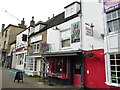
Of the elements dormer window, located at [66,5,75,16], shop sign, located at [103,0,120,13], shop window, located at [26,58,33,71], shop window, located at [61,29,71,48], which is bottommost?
shop window, located at [26,58,33,71]

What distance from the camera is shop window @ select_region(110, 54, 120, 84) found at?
21.4 feet

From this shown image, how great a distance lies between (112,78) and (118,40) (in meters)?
2.32

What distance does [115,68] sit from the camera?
6648 mm

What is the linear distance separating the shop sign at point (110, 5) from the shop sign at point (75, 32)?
278cm

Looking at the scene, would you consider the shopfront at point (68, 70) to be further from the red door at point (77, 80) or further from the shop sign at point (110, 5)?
the shop sign at point (110, 5)

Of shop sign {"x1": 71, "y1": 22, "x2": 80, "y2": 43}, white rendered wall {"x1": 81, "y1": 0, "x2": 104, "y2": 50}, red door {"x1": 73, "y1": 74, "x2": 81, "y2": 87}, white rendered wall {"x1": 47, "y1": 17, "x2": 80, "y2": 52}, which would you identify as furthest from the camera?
white rendered wall {"x1": 47, "y1": 17, "x2": 80, "y2": 52}

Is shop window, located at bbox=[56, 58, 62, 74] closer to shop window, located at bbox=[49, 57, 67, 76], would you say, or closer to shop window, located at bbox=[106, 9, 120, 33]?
shop window, located at bbox=[49, 57, 67, 76]

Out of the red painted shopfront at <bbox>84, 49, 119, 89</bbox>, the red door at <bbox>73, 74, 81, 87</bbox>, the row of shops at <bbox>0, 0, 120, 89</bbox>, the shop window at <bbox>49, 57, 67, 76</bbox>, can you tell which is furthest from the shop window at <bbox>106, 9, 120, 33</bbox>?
the shop window at <bbox>49, 57, 67, 76</bbox>

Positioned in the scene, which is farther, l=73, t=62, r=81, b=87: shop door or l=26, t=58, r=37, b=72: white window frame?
l=26, t=58, r=37, b=72: white window frame

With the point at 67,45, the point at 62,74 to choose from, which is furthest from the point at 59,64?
the point at 67,45

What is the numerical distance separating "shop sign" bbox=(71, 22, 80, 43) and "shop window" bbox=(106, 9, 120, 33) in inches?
106

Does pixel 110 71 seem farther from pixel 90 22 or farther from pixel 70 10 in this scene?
pixel 70 10

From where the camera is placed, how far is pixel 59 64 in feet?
35.1

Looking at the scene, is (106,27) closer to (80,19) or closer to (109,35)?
(109,35)
